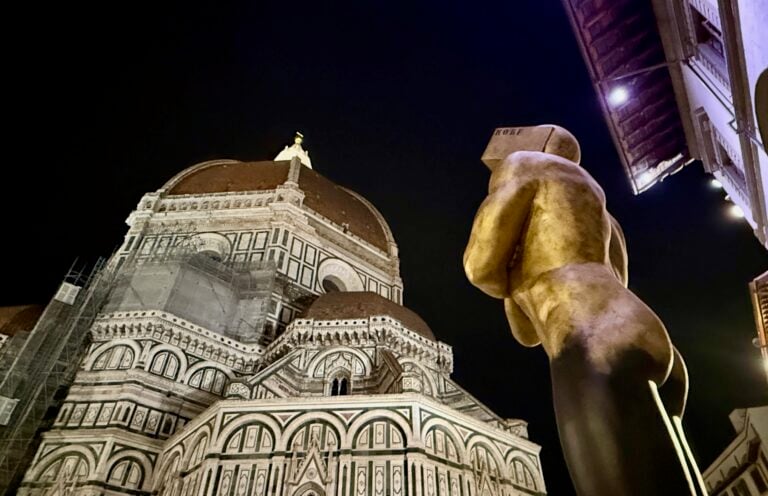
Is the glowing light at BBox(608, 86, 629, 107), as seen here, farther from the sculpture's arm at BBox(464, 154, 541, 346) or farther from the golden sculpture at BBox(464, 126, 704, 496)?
the sculpture's arm at BBox(464, 154, 541, 346)

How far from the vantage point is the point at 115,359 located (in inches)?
480

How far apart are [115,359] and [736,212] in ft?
47.9

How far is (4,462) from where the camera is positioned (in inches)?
418

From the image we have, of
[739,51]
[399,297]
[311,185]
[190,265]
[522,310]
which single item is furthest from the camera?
[311,185]

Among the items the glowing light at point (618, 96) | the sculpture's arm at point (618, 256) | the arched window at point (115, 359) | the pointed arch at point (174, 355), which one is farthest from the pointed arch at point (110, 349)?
the sculpture's arm at point (618, 256)

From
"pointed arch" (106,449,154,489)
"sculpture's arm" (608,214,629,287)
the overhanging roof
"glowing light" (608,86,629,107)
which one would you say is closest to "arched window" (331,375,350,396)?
"pointed arch" (106,449,154,489)

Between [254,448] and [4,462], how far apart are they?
605cm

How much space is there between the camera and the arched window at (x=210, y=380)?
40.9 ft

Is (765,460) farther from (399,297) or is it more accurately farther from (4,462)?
(4,462)

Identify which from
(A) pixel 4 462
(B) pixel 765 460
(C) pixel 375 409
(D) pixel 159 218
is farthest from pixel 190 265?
(B) pixel 765 460

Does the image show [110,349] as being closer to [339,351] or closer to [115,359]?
[115,359]

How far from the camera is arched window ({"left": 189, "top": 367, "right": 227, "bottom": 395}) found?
40.9ft

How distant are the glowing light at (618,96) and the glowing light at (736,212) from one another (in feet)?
10.9

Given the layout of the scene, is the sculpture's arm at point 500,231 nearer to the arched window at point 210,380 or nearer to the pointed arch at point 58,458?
the pointed arch at point 58,458
